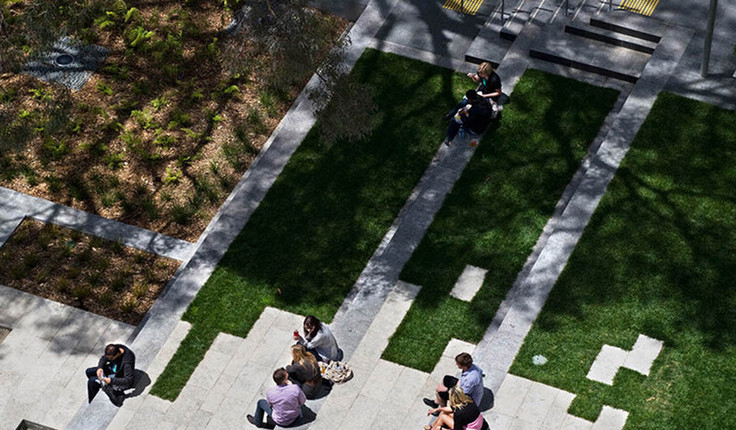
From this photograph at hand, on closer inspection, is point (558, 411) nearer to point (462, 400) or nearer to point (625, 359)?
point (625, 359)

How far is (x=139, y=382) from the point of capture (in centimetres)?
2259

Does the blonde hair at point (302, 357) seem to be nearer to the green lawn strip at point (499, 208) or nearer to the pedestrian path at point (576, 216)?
the green lawn strip at point (499, 208)

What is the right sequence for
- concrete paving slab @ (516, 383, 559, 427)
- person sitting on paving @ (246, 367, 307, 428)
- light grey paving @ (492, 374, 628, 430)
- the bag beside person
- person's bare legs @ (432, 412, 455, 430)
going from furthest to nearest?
the bag beside person, person sitting on paving @ (246, 367, 307, 428), concrete paving slab @ (516, 383, 559, 427), light grey paving @ (492, 374, 628, 430), person's bare legs @ (432, 412, 455, 430)

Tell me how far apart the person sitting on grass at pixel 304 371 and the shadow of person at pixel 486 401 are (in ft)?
8.38

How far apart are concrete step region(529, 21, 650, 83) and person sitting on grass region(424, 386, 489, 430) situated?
827 cm

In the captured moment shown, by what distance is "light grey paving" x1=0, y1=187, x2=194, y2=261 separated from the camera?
25.0m

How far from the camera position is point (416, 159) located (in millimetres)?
25297

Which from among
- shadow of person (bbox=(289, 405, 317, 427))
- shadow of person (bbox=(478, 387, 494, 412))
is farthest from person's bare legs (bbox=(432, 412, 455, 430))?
shadow of person (bbox=(289, 405, 317, 427))

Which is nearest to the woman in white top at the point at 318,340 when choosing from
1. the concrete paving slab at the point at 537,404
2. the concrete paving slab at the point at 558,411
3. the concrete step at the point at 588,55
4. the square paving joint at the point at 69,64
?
the concrete paving slab at the point at 537,404

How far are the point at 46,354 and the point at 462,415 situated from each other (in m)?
7.82

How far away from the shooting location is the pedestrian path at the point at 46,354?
22.9 m

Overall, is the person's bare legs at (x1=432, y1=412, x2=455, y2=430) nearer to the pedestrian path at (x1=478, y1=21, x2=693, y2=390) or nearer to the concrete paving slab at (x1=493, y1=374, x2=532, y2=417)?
the concrete paving slab at (x1=493, y1=374, x2=532, y2=417)

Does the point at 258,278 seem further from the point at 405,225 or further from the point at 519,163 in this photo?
the point at 519,163

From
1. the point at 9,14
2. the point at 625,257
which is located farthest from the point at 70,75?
the point at 625,257
